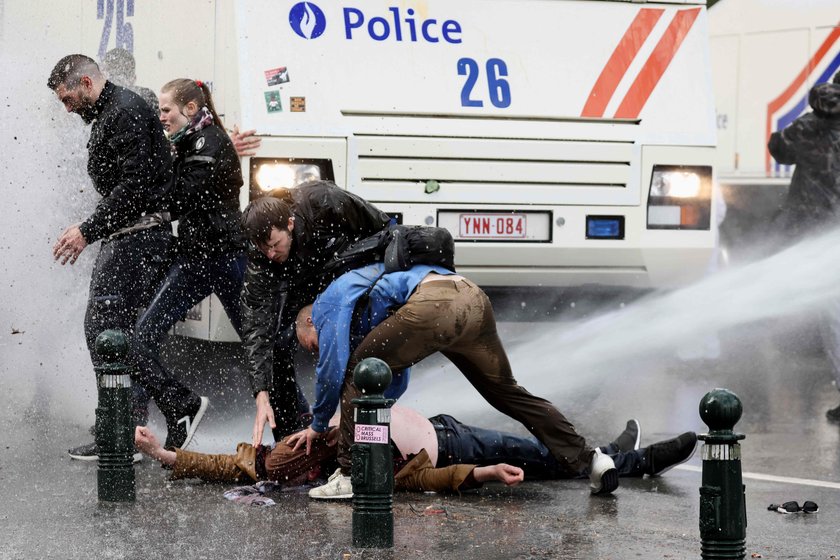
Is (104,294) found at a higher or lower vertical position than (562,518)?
higher

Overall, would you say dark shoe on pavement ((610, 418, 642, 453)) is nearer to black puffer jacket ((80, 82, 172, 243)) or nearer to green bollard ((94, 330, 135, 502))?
green bollard ((94, 330, 135, 502))

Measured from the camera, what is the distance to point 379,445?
5.70 meters

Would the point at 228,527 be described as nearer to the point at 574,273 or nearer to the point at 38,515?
the point at 38,515

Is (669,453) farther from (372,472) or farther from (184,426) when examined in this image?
(184,426)

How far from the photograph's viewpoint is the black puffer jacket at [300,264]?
6.98 metres

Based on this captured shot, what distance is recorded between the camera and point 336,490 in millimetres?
6684

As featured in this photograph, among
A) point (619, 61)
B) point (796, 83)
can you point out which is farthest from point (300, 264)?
point (796, 83)

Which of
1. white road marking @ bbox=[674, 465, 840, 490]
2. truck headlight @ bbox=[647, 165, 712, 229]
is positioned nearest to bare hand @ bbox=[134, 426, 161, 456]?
white road marking @ bbox=[674, 465, 840, 490]

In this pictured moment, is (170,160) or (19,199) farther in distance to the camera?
(19,199)

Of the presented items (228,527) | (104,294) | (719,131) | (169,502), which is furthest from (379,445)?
(719,131)

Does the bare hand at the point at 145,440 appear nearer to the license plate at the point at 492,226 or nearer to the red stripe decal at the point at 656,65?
the license plate at the point at 492,226

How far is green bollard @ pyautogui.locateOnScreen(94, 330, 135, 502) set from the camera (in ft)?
21.5

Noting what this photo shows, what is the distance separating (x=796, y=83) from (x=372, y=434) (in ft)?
27.7

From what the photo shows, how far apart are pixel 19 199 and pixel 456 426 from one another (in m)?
3.92
